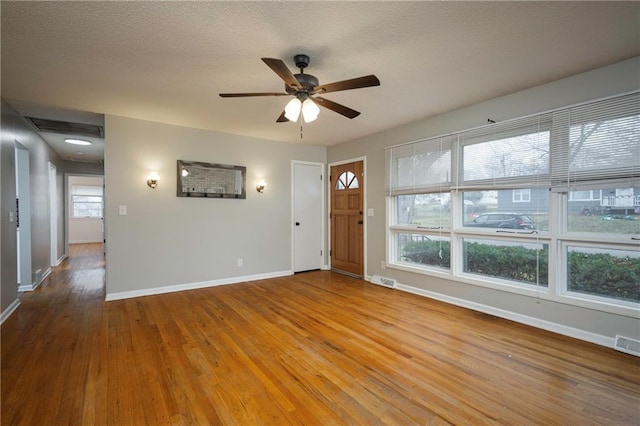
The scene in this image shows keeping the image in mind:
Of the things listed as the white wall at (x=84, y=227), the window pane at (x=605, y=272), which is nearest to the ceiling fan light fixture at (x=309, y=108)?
the window pane at (x=605, y=272)

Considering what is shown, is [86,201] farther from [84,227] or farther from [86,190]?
[84,227]

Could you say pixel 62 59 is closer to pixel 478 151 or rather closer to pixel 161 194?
pixel 161 194

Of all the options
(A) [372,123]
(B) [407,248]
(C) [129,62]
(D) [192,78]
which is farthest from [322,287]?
(C) [129,62]

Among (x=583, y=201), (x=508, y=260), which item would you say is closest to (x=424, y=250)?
(x=508, y=260)

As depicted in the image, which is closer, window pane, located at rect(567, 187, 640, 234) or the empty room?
the empty room

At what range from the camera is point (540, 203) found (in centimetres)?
307

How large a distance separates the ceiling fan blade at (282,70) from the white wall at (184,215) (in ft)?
9.42

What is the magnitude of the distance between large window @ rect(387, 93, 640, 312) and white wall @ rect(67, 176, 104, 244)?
1109 cm

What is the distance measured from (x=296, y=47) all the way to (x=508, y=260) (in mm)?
3184

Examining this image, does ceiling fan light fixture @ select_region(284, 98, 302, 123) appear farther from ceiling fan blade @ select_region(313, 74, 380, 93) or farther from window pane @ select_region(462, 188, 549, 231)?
window pane @ select_region(462, 188, 549, 231)

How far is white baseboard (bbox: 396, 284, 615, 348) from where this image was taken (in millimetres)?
2648

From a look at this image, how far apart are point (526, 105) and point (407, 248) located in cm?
237

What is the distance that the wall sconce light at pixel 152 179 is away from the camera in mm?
4160

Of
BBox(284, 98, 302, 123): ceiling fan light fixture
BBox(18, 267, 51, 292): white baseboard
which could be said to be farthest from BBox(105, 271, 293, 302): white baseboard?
BBox(284, 98, 302, 123): ceiling fan light fixture
